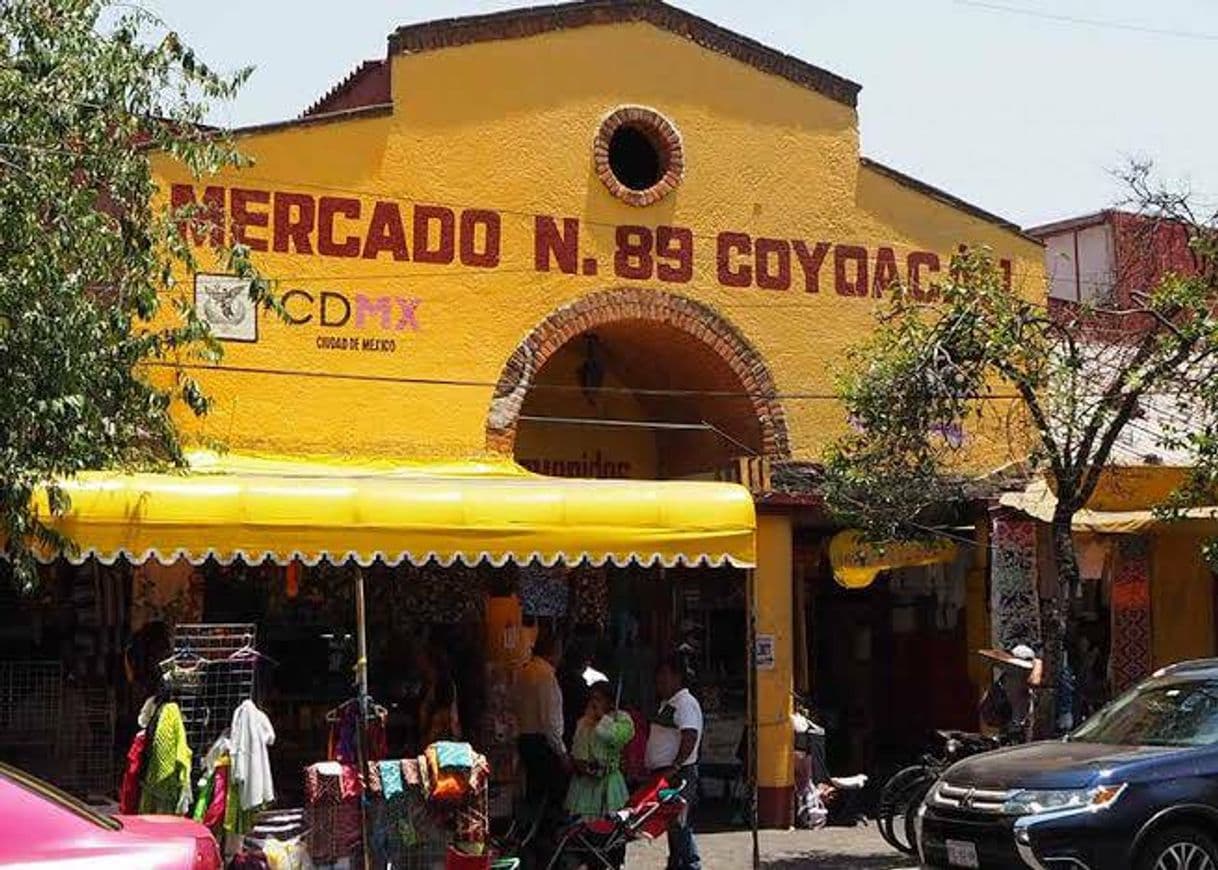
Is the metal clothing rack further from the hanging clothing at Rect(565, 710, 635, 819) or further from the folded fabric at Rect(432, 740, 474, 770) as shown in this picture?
the hanging clothing at Rect(565, 710, 635, 819)

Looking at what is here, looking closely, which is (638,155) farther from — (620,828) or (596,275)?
(620,828)

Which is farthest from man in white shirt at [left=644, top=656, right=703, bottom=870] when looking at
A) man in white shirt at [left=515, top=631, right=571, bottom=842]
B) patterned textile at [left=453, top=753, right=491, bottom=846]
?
patterned textile at [left=453, top=753, right=491, bottom=846]

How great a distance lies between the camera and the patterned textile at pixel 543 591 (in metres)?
16.3

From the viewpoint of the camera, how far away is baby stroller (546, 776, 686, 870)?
11.3 meters

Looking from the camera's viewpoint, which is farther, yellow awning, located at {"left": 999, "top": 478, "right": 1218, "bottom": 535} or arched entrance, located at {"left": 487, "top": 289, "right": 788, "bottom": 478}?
yellow awning, located at {"left": 999, "top": 478, "right": 1218, "bottom": 535}

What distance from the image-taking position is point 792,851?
47.8 feet

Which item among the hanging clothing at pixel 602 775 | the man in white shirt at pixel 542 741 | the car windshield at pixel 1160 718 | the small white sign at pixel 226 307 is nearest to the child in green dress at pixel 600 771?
the hanging clothing at pixel 602 775

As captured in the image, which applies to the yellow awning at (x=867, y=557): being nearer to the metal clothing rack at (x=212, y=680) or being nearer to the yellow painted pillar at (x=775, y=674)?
the yellow painted pillar at (x=775, y=674)

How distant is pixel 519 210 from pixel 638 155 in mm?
1682

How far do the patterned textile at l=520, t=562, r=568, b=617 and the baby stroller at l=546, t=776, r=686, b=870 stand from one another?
4.86 metres

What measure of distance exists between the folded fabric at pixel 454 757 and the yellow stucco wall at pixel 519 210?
424 cm

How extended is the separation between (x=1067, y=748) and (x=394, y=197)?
760cm

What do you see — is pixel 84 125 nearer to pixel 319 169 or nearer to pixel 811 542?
pixel 319 169

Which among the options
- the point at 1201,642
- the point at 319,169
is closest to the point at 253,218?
the point at 319,169
